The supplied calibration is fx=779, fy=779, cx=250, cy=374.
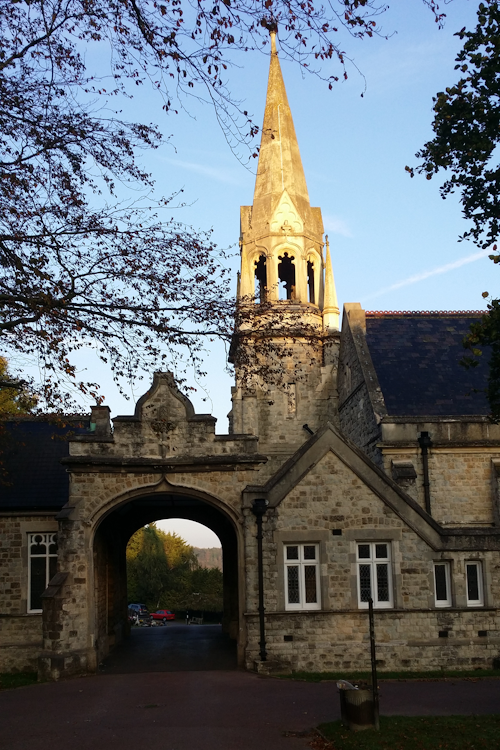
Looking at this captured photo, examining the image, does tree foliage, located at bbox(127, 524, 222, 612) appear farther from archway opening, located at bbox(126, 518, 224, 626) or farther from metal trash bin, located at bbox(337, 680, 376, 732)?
metal trash bin, located at bbox(337, 680, 376, 732)

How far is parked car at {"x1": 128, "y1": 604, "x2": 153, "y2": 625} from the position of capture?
153 feet

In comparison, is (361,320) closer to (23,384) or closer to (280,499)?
(280,499)

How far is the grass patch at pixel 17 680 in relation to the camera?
17.6 meters

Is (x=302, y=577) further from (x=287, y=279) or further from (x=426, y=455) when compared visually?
(x=287, y=279)

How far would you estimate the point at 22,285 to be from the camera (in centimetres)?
1136

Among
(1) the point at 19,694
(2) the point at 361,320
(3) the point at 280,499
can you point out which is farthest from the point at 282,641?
(2) the point at 361,320

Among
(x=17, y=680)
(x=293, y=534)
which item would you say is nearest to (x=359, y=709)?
(x=293, y=534)

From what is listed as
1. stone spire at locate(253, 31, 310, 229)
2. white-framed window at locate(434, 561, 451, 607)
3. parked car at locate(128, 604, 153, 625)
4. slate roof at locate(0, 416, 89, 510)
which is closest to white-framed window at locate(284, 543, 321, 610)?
white-framed window at locate(434, 561, 451, 607)

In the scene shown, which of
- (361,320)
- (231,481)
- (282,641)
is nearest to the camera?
(282,641)

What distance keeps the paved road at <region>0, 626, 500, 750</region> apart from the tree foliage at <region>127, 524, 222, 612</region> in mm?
31630

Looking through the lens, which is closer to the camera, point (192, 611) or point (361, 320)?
point (361, 320)

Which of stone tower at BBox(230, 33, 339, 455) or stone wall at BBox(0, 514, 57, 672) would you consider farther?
stone tower at BBox(230, 33, 339, 455)

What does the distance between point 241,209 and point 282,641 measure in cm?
2577

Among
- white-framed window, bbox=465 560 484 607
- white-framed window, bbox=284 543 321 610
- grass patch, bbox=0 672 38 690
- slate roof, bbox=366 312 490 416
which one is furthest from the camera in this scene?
slate roof, bbox=366 312 490 416
